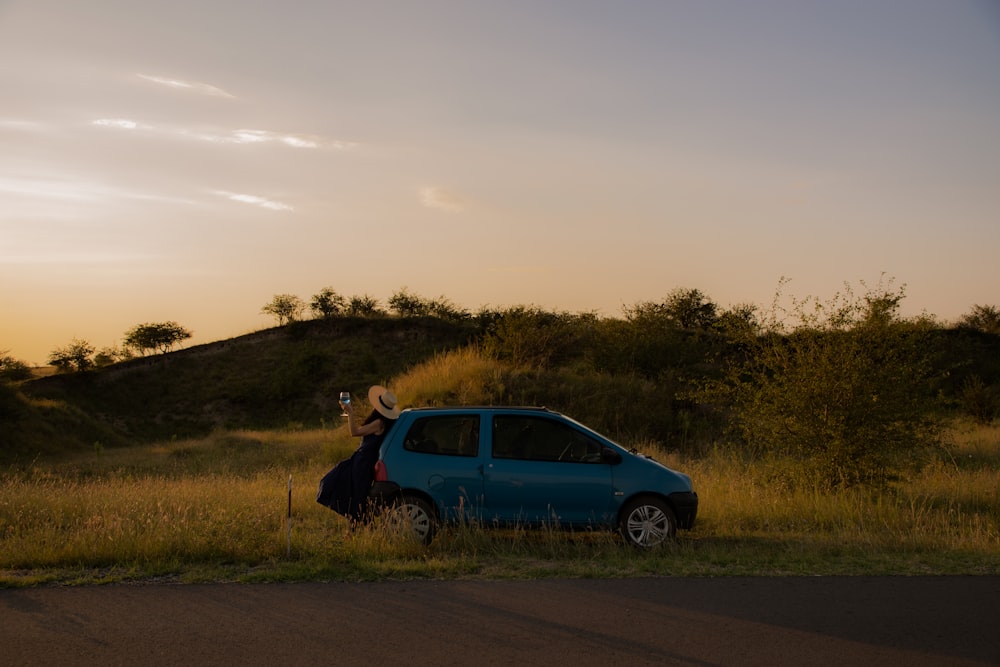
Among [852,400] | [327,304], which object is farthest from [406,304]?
[852,400]

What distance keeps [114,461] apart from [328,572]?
22598 millimetres

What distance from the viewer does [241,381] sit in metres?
52.6

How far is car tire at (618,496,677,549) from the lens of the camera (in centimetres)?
955

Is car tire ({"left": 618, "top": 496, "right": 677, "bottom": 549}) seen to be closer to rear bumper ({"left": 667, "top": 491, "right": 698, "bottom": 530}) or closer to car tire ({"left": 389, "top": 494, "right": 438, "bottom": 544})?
rear bumper ({"left": 667, "top": 491, "right": 698, "bottom": 530})

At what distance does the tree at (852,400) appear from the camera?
13797mm

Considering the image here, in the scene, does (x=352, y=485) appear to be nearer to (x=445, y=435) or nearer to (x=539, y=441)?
(x=445, y=435)

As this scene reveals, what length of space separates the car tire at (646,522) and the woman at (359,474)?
9.97 feet

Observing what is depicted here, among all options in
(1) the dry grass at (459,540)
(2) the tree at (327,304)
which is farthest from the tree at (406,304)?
(1) the dry grass at (459,540)

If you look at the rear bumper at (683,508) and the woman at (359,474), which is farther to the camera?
the woman at (359,474)

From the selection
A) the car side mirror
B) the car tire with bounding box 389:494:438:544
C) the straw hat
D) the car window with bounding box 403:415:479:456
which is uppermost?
the straw hat

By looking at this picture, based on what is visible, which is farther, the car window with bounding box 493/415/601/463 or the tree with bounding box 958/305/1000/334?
the tree with bounding box 958/305/1000/334

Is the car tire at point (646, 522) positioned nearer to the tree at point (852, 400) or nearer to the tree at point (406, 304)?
the tree at point (852, 400)

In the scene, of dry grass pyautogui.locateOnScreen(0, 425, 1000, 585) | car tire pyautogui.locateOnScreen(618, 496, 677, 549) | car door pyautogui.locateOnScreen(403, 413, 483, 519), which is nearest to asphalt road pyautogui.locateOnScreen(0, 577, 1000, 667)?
dry grass pyautogui.locateOnScreen(0, 425, 1000, 585)

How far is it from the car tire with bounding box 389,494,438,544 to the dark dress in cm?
53
